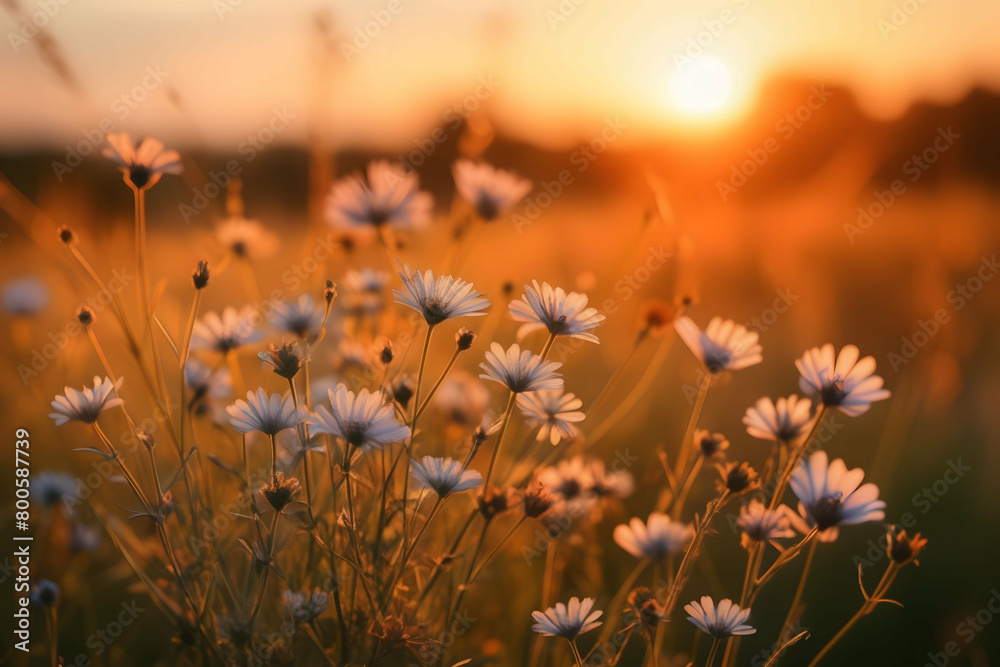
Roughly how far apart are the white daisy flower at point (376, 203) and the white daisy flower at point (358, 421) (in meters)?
0.70

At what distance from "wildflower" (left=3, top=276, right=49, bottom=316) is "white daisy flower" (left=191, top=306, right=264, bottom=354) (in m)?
1.02

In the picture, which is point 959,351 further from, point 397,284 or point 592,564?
point 397,284

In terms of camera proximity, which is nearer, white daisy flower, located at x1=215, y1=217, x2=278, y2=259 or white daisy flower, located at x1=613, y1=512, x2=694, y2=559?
white daisy flower, located at x1=613, y1=512, x2=694, y2=559

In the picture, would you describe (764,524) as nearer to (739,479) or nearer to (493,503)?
(739,479)

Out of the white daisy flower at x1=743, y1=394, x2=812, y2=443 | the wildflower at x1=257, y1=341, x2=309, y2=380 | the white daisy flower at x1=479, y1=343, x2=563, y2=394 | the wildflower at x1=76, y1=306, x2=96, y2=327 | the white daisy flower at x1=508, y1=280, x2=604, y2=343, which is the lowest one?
the white daisy flower at x1=743, y1=394, x2=812, y2=443

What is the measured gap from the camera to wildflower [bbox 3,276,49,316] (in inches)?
77.9

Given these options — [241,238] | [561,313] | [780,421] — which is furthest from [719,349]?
[241,238]

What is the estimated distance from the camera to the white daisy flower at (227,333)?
1125 millimetres

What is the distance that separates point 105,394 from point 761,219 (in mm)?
3634

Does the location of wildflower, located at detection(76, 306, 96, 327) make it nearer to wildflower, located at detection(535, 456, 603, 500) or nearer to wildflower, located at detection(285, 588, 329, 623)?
wildflower, located at detection(285, 588, 329, 623)

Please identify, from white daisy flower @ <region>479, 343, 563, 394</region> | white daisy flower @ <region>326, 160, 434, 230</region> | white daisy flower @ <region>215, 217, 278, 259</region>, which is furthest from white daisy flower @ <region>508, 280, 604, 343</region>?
white daisy flower @ <region>215, 217, 278, 259</region>

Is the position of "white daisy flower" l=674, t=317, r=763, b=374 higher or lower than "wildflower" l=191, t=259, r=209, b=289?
lower

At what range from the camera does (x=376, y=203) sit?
1436 mm

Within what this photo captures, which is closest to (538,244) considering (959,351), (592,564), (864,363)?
(959,351)
